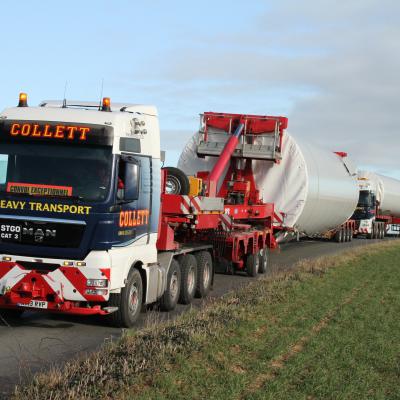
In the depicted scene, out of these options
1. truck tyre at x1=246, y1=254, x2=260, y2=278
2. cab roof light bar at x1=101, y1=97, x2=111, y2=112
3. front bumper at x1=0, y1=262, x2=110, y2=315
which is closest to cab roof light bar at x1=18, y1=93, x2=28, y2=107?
cab roof light bar at x1=101, y1=97, x2=111, y2=112

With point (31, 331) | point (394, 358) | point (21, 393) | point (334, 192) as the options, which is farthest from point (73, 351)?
point (334, 192)

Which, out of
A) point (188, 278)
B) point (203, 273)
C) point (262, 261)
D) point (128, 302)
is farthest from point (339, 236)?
point (128, 302)

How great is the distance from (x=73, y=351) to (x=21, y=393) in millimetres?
2346

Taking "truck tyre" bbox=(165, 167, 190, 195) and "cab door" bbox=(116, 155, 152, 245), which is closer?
"cab door" bbox=(116, 155, 152, 245)

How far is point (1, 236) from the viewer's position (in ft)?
29.5

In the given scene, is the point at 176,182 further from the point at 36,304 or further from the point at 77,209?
the point at 36,304

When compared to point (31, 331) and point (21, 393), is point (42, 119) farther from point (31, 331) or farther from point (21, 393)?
point (21, 393)

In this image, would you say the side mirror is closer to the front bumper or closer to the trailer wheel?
the front bumper

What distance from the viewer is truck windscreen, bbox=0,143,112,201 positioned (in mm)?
8891

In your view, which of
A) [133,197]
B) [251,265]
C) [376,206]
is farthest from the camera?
[376,206]

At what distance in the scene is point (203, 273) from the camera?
43.4 feet

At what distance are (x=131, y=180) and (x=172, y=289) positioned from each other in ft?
10.1

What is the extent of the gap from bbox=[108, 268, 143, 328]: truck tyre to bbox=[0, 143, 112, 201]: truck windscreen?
143cm

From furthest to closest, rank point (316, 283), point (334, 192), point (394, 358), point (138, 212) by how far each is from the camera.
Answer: point (334, 192) → point (316, 283) → point (138, 212) → point (394, 358)
